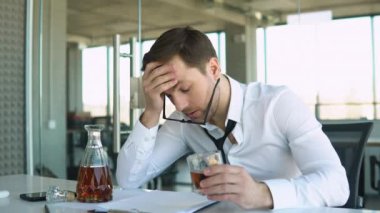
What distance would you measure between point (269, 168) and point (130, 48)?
7.48ft

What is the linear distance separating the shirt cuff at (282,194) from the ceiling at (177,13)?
342 centimetres

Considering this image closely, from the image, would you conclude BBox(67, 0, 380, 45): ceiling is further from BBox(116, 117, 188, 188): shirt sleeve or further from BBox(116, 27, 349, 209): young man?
BBox(116, 27, 349, 209): young man

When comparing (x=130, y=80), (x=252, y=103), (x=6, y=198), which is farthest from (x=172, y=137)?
(x=130, y=80)

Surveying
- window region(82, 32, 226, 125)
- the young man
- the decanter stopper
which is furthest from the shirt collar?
window region(82, 32, 226, 125)

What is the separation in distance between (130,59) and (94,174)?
7.80 ft

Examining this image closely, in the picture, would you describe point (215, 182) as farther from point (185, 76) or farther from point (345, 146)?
point (345, 146)

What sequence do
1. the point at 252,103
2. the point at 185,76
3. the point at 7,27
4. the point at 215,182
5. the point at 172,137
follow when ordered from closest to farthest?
1. the point at 215,182
2. the point at 185,76
3. the point at 252,103
4. the point at 172,137
5. the point at 7,27

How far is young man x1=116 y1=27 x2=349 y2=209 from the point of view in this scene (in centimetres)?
118

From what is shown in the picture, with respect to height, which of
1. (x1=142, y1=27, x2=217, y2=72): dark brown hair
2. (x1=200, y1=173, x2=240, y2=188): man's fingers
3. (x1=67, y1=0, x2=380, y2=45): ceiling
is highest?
(x1=67, y1=0, x2=380, y2=45): ceiling

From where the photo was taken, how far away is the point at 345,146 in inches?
64.7

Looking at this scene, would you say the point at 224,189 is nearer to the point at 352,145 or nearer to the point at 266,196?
the point at 266,196

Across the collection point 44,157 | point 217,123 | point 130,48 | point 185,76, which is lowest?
point 44,157

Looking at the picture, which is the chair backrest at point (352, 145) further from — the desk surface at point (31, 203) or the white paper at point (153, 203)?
the white paper at point (153, 203)

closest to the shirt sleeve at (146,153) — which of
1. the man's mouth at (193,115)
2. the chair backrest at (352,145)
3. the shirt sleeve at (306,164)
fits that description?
the man's mouth at (193,115)
